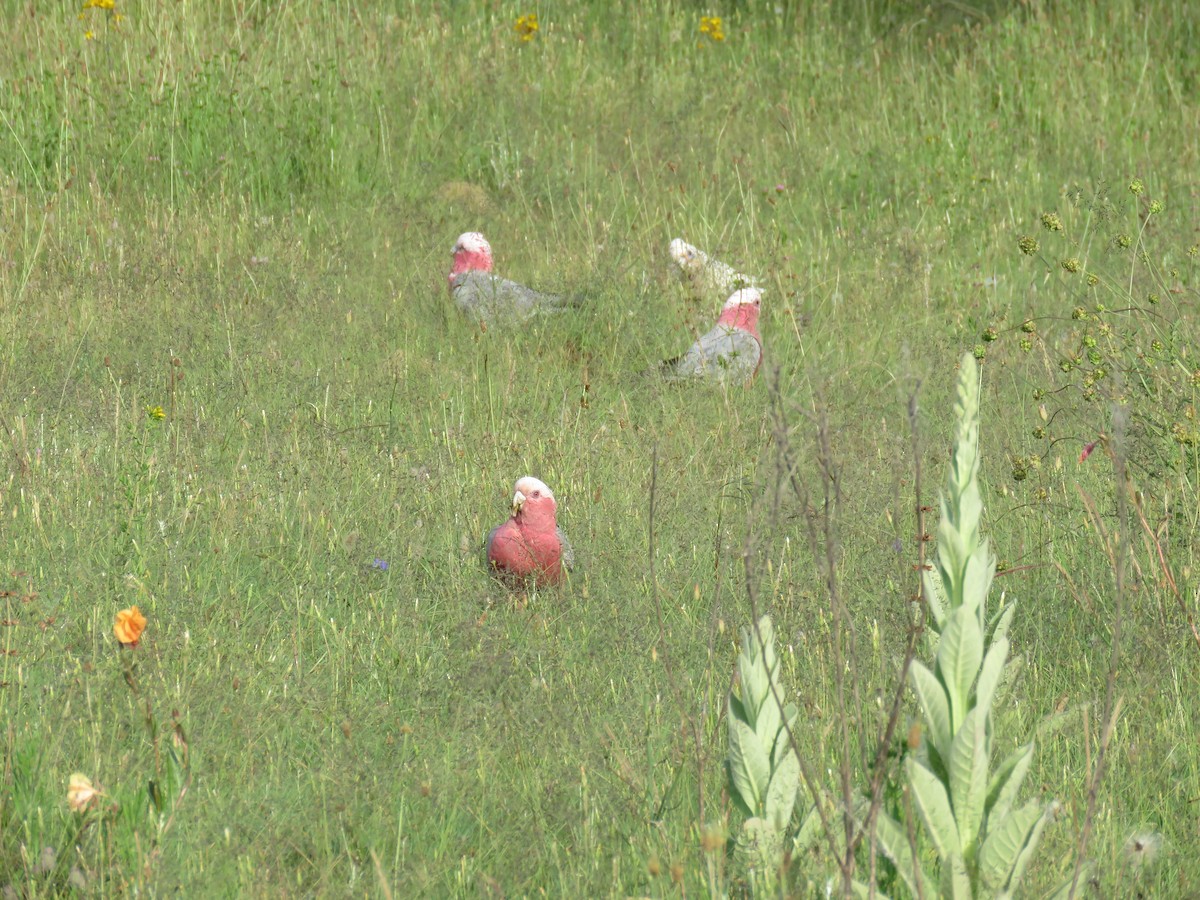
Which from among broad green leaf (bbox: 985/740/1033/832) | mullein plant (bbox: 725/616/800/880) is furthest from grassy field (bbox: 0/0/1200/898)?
broad green leaf (bbox: 985/740/1033/832)

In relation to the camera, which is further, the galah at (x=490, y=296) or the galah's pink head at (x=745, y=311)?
the galah at (x=490, y=296)

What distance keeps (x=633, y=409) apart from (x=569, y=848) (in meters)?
2.94

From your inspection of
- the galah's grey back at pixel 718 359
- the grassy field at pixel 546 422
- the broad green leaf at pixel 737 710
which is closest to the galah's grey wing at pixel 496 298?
the grassy field at pixel 546 422

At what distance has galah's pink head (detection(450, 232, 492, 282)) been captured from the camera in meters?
6.24

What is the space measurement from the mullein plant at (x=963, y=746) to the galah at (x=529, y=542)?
6.06 ft

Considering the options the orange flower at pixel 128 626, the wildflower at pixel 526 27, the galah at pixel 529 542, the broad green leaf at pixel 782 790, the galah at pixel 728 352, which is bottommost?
the galah at pixel 728 352

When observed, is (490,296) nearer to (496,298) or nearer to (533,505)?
(496,298)

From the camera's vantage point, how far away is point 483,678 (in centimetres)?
287

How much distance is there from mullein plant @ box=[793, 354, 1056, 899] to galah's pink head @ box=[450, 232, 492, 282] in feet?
15.3

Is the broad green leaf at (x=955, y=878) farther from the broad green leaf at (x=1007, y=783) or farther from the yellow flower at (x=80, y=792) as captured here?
the yellow flower at (x=80, y=792)

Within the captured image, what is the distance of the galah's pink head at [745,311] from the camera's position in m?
5.65

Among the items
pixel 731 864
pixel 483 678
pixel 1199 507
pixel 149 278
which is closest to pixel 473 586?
pixel 483 678

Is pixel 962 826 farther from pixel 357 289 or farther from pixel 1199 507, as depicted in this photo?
pixel 357 289

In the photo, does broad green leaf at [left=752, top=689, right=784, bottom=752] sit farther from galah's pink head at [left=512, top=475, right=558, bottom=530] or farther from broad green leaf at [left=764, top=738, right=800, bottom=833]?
galah's pink head at [left=512, top=475, right=558, bottom=530]
